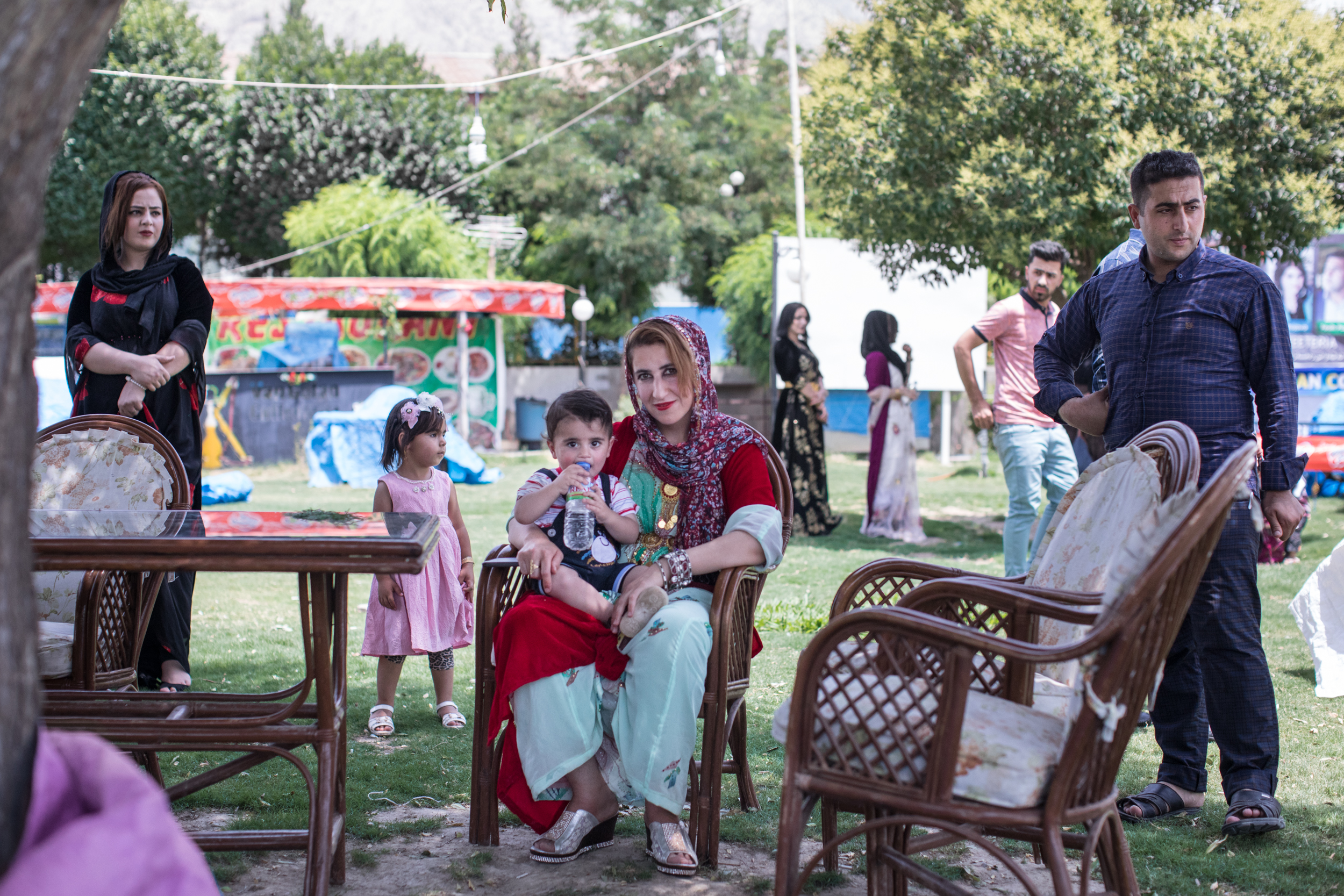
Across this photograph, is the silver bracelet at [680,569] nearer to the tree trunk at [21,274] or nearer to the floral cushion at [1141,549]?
the floral cushion at [1141,549]

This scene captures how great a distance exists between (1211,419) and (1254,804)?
3.45 feet

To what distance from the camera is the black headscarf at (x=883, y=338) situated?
31.6 ft

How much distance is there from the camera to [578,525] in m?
3.10

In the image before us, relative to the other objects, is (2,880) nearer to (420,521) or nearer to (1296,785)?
(420,521)

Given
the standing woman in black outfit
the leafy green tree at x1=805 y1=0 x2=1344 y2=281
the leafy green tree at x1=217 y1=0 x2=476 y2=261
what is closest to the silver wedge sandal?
the standing woman in black outfit

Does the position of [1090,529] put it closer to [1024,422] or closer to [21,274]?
[21,274]

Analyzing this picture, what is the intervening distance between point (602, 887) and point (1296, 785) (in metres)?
2.24

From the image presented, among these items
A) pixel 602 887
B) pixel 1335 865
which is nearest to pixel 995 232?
pixel 1335 865

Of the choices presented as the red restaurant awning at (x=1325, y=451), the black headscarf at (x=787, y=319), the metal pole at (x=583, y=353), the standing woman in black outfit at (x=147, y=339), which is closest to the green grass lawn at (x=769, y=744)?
the standing woman in black outfit at (x=147, y=339)

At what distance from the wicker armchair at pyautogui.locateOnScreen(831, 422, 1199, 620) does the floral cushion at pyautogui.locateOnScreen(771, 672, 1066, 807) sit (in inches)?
8.2

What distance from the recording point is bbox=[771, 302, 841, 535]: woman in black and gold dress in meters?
9.43

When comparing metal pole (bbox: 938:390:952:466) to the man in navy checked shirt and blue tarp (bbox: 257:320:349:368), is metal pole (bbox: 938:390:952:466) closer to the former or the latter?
blue tarp (bbox: 257:320:349:368)

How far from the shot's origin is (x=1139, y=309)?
3.36 meters

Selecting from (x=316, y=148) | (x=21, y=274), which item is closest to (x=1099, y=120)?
(x=21, y=274)
